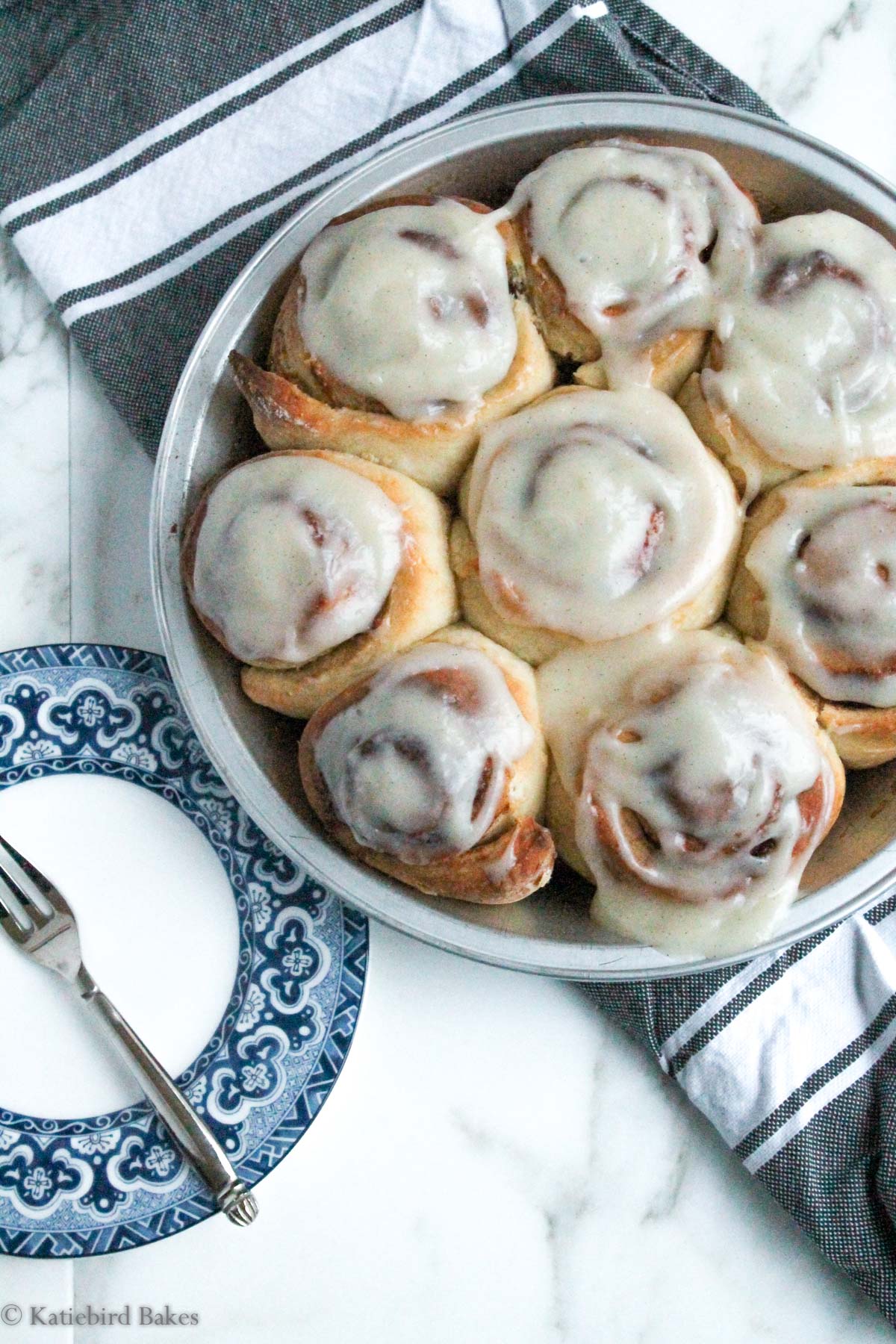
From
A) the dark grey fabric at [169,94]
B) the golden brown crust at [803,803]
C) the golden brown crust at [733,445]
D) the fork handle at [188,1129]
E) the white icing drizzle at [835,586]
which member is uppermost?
the dark grey fabric at [169,94]

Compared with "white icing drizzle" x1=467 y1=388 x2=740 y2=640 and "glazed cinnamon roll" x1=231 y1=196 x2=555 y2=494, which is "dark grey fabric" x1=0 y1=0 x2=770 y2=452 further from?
"white icing drizzle" x1=467 y1=388 x2=740 y2=640

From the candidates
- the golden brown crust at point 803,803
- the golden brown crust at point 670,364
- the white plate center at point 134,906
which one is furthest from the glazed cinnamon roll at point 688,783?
the white plate center at point 134,906

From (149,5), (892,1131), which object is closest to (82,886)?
(892,1131)

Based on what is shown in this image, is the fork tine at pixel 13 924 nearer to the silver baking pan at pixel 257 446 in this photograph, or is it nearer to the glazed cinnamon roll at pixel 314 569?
the silver baking pan at pixel 257 446

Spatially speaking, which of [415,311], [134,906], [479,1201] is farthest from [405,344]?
[479,1201]

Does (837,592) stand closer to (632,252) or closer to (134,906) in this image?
(632,252)

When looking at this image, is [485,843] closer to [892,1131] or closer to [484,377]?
[484,377]
